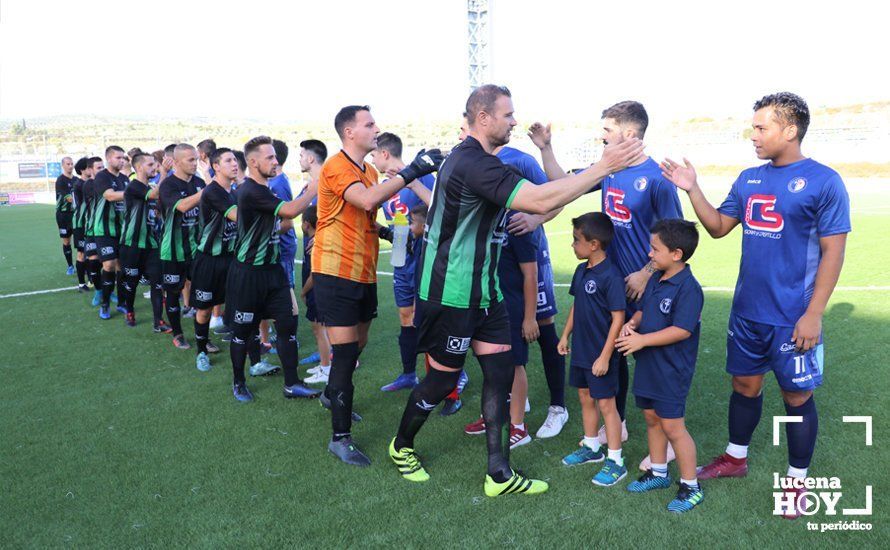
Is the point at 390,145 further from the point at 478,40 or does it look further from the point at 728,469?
the point at 478,40

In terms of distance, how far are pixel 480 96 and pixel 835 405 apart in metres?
3.57

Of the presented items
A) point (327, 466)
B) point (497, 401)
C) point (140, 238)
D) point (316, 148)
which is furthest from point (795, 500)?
point (140, 238)

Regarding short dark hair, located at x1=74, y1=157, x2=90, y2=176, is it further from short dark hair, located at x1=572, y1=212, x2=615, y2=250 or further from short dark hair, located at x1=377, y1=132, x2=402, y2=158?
short dark hair, located at x1=572, y1=212, x2=615, y2=250

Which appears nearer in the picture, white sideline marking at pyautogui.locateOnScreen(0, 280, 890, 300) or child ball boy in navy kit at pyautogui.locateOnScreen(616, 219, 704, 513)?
child ball boy in navy kit at pyautogui.locateOnScreen(616, 219, 704, 513)

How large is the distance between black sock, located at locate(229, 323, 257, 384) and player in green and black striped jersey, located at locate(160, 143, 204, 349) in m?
1.93

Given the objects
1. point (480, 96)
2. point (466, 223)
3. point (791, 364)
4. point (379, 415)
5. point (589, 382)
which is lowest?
point (379, 415)

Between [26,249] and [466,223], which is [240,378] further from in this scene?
[26,249]

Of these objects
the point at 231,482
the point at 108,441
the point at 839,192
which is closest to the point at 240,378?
the point at 108,441

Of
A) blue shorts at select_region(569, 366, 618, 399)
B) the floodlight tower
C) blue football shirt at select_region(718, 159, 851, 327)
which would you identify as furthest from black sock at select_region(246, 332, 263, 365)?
the floodlight tower

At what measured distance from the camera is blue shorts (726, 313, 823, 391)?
3396 mm

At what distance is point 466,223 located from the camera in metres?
3.56

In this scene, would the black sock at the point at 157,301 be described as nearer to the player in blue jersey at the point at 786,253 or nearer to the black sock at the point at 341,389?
the black sock at the point at 341,389

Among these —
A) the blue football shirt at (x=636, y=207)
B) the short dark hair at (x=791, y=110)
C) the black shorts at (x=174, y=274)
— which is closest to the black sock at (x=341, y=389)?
the blue football shirt at (x=636, y=207)

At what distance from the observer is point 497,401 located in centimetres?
385
